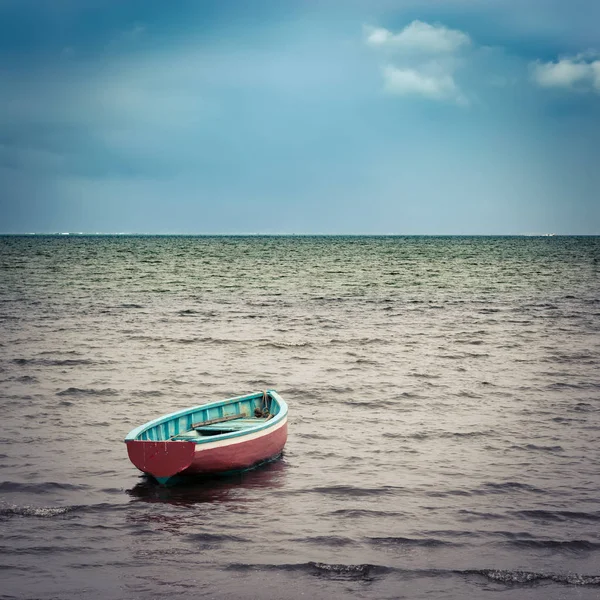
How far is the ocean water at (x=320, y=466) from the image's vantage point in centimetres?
891

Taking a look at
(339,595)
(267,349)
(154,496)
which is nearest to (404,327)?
(267,349)

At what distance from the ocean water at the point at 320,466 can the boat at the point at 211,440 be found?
38 cm

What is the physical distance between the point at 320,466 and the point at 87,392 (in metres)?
8.10

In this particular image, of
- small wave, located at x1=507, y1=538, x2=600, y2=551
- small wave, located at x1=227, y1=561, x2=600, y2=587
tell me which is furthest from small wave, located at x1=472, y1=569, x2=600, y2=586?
small wave, located at x1=507, y1=538, x2=600, y2=551

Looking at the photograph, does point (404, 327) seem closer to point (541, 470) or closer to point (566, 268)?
point (541, 470)

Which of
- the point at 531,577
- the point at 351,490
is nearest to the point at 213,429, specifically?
the point at 351,490

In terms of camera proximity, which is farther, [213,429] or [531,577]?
[213,429]

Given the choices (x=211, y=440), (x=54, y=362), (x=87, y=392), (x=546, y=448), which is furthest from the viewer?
(x=54, y=362)

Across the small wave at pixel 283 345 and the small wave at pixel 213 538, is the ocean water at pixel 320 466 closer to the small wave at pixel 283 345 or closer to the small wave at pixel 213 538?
the small wave at pixel 213 538

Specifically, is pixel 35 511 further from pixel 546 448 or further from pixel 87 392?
pixel 546 448

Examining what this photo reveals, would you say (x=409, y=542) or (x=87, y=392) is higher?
(x=87, y=392)

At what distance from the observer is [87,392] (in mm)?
18578

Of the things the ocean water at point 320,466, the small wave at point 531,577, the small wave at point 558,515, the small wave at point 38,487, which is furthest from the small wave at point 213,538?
the small wave at point 558,515

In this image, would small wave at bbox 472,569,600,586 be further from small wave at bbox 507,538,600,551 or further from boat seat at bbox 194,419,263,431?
boat seat at bbox 194,419,263,431
